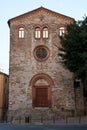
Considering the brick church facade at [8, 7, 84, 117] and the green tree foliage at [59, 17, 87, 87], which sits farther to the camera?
the brick church facade at [8, 7, 84, 117]

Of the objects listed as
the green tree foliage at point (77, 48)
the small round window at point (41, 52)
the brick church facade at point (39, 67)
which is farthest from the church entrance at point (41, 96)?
the green tree foliage at point (77, 48)

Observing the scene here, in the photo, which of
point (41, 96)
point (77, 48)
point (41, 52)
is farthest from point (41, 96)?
point (77, 48)

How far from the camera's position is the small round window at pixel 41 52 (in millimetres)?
43344

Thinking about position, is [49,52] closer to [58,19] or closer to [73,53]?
[58,19]

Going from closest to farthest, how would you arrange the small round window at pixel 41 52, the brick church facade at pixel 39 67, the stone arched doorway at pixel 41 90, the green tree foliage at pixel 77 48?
1. the green tree foliage at pixel 77 48
2. the brick church facade at pixel 39 67
3. the stone arched doorway at pixel 41 90
4. the small round window at pixel 41 52

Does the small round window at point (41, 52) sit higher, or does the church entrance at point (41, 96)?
the small round window at point (41, 52)

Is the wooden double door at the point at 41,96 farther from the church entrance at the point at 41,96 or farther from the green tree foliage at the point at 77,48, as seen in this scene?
the green tree foliage at the point at 77,48

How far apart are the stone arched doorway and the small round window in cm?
227

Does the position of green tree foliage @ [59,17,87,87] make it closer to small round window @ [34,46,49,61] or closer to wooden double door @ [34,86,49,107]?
small round window @ [34,46,49,61]

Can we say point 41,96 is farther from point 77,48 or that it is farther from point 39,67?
point 77,48

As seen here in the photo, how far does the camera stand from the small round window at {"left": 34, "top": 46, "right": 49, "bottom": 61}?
43344mm

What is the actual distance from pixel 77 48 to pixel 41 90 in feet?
40.3

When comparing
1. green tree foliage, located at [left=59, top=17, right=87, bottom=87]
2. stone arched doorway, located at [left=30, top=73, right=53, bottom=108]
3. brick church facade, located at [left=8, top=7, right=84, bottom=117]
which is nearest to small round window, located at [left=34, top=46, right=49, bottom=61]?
brick church facade, located at [left=8, top=7, right=84, bottom=117]

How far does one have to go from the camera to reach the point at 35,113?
41594 mm
